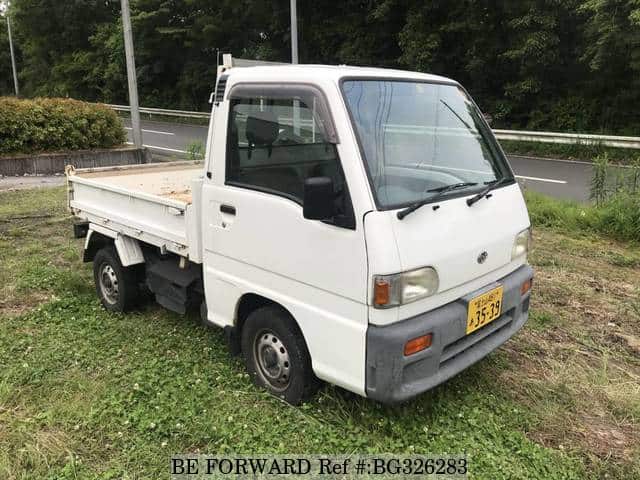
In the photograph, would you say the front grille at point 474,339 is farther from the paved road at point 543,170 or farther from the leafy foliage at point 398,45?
the leafy foliage at point 398,45

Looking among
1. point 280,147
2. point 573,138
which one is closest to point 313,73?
point 280,147

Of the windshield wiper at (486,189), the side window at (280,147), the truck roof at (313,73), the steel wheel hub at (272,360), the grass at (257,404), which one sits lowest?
the grass at (257,404)

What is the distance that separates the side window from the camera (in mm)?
2832

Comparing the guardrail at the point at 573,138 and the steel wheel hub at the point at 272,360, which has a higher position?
the guardrail at the point at 573,138

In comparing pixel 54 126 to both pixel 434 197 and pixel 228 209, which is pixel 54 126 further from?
pixel 434 197

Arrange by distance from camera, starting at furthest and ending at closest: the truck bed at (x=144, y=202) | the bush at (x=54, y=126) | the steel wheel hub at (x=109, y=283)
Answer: the bush at (x=54, y=126) → the steel wheel hub at (x=109, y=283) → the truck bed at (x=144, y=202)

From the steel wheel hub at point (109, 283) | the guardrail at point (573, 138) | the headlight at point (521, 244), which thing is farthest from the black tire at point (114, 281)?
the guardrail at point (573, 138)

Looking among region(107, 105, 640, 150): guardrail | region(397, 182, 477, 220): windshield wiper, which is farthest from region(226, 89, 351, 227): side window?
region(107, 105, 640, 150): guardrail

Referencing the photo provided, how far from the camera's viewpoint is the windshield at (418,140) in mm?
2811

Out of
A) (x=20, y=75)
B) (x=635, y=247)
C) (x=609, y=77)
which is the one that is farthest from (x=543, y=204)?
(x=20, y=75)

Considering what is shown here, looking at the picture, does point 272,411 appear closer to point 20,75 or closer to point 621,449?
point 621,449

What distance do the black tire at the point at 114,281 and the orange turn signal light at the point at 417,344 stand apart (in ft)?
9.15

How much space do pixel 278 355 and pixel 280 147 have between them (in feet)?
4.09

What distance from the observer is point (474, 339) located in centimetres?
313
